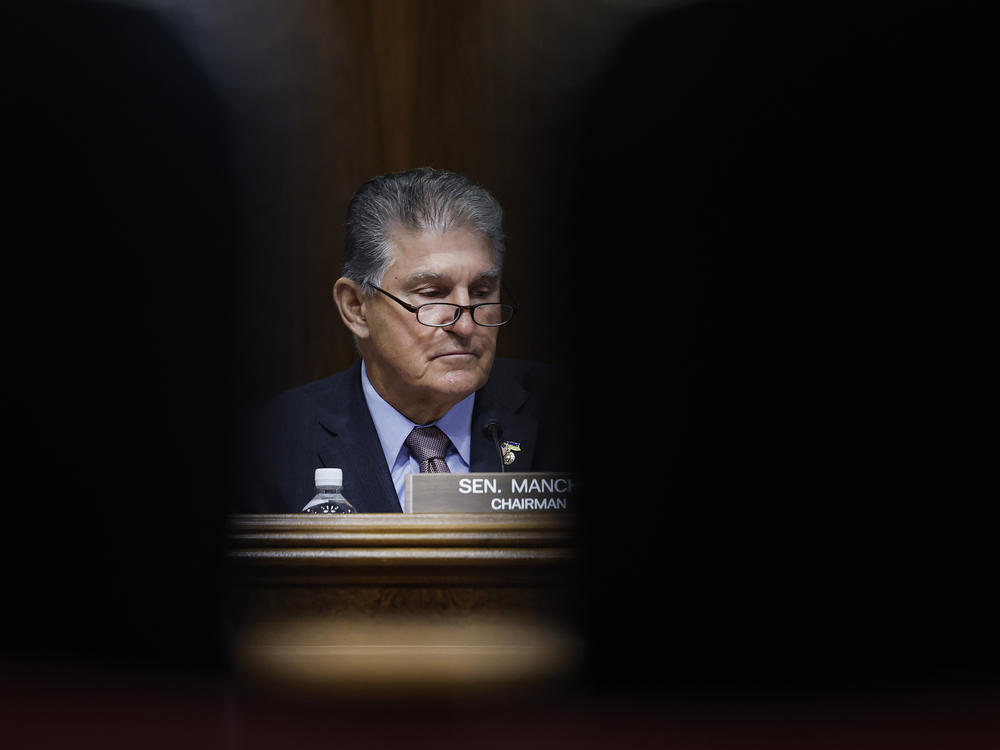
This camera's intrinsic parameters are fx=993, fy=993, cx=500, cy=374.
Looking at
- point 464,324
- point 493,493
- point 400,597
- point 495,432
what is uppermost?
point 464,324

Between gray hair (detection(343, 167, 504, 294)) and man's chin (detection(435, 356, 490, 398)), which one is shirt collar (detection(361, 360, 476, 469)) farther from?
gray hair (detection(343, 167, 504, 294))

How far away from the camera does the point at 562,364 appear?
1.40 m

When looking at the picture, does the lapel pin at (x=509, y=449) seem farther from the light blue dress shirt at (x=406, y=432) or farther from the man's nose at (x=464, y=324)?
the man's nose at (x=464, y=324)

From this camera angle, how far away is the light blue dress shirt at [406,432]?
4.77ft

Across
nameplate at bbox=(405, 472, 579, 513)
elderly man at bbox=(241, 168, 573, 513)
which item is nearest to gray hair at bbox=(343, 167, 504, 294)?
elderly man at bbox=(241, 168, 573, 513)

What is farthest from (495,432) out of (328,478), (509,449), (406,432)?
(328,478)

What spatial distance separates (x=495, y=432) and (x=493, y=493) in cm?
33

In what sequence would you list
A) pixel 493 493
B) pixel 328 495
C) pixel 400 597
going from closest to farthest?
pixel 400 597, pixel 493 493, pixel 328 495

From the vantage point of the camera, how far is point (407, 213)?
148 cm

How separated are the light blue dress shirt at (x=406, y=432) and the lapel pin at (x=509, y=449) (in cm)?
5

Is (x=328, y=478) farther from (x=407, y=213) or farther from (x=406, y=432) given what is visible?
(x=407, y=213)

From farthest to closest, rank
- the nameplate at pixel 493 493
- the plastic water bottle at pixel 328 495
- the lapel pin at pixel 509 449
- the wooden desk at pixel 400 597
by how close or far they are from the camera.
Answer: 1. the lapel pin at pixel 509 449
2. the plastic water bottle at pixel 328 495
3. the nameplate at pixel 493 493
4. the wooden desk at pixel 400 597

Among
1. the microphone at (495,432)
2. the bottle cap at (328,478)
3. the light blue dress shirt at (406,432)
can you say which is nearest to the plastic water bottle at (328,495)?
the bottle cap at (328,478)

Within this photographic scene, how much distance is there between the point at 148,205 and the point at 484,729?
75 cm
